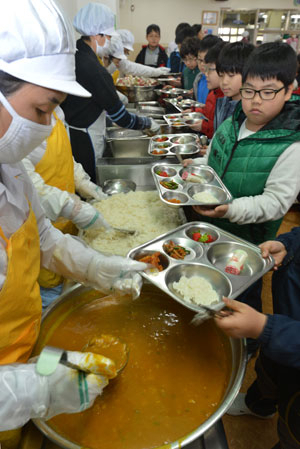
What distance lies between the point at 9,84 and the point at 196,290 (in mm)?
1051

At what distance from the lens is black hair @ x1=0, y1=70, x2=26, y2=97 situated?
736 millimetres

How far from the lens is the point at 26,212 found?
1.09 metres

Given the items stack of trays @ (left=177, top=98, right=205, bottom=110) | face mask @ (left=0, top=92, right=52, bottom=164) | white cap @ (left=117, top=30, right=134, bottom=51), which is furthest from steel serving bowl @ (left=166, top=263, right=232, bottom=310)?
white cap @ (left=117, top=30, right=134, bottom=51)

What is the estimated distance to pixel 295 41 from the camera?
1021 cm

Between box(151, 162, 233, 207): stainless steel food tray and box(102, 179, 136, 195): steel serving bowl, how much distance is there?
0.29m

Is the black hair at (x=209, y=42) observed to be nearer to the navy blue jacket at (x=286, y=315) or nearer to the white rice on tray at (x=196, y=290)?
the navy blue jacket at (x=286, y=315)

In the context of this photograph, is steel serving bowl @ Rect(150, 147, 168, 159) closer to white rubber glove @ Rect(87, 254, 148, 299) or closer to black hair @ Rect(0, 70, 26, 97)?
white rubber glove @ Rect(87, 254, 148, 299)

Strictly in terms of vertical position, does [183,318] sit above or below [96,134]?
below

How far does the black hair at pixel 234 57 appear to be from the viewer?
2164 mm

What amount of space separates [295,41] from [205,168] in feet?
36.4

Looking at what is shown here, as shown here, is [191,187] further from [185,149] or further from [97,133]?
[97,133]

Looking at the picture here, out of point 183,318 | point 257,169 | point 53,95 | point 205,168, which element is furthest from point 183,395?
point 205,168

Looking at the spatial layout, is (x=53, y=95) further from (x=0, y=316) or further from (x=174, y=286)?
(x=174, y=286)

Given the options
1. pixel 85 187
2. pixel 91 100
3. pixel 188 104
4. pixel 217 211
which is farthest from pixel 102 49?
pixel 217 211
